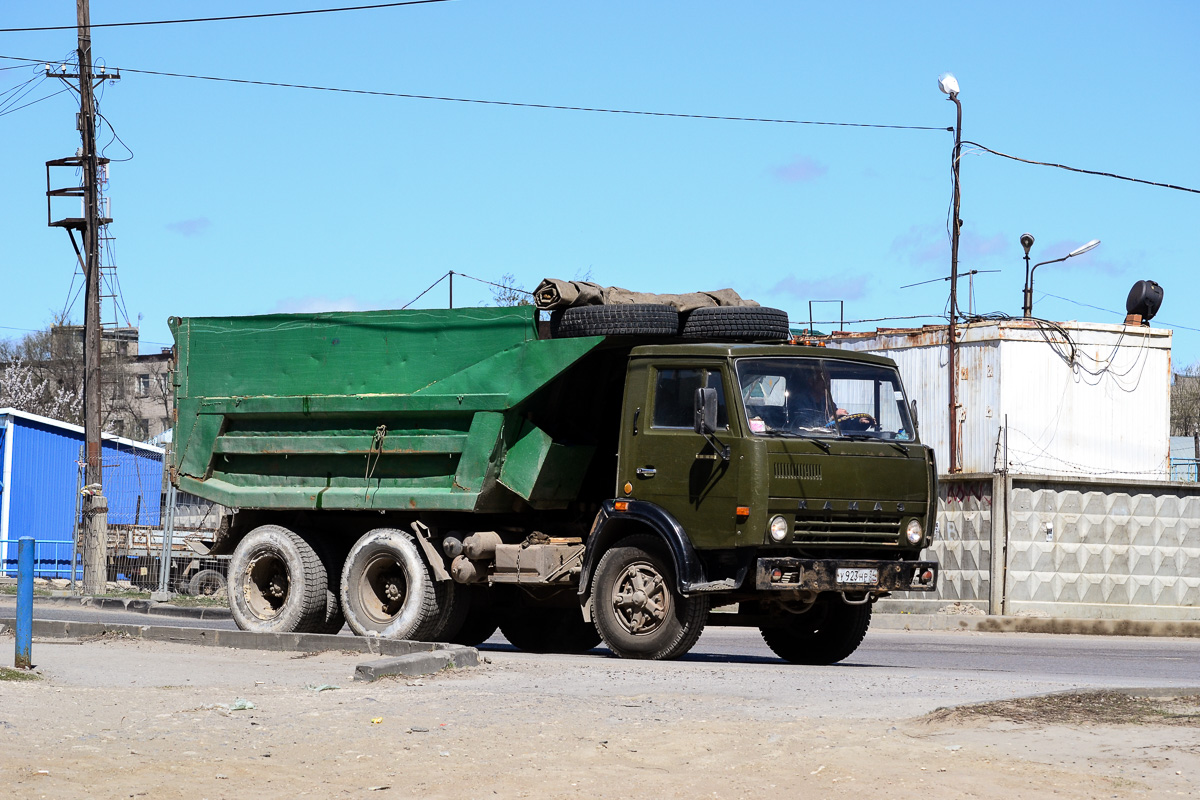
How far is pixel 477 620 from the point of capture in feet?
47.2

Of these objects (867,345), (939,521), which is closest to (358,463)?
(939,521)

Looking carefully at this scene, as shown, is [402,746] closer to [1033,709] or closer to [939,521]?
[1033,709]

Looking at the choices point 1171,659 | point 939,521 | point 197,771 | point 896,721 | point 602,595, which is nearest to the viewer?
point 197,771

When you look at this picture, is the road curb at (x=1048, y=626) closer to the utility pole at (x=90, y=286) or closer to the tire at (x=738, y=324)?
the tire at (x=738, y=324)

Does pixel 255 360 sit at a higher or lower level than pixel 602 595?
higher

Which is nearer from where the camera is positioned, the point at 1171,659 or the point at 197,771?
the point at 197,771

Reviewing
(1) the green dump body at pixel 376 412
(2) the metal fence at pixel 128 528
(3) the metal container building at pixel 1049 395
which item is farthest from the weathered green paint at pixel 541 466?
(3) the metal container building at pixel 1049 395

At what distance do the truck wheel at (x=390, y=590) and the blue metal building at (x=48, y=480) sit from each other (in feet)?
71.5

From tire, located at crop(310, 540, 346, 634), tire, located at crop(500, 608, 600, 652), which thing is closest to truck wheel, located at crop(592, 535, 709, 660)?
tire, located at crop(500, 608, 600, 652)

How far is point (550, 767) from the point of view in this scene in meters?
6.63

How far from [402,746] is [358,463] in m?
6.90

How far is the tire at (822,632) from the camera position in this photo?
12.6 metres

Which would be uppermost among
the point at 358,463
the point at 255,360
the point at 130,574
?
the point at 255,360

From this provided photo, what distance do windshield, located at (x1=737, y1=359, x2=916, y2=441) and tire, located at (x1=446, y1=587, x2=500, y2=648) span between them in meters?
3.69
